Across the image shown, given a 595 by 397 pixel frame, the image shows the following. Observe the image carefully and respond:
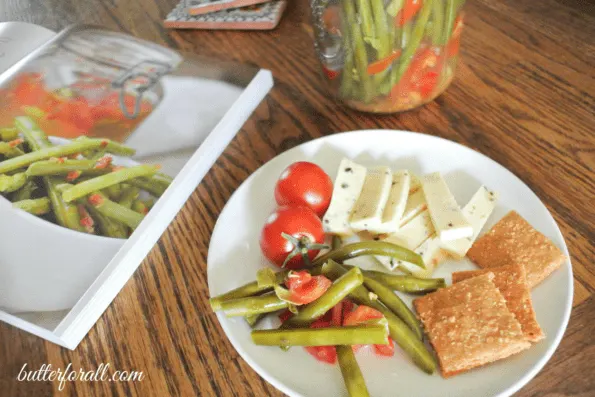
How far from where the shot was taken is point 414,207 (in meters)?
0.96

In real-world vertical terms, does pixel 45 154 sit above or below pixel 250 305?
above

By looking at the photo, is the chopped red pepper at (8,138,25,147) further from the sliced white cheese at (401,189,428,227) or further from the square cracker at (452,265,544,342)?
the square cracker at (452,265,544,342)

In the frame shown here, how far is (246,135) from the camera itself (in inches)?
48.3

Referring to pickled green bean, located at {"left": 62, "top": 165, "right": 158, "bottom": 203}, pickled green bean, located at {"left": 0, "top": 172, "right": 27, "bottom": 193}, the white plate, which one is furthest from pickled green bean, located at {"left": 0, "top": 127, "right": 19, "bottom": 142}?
the white plate

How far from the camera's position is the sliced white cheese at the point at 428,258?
0.89m

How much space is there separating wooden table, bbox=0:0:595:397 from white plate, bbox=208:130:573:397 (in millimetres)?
57

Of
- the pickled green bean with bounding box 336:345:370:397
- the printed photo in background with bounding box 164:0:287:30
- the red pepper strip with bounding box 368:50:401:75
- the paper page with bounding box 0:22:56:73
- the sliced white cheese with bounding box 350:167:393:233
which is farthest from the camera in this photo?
the printed photo in background with bounding box 164:0:287:30

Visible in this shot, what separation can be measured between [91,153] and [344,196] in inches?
21.6

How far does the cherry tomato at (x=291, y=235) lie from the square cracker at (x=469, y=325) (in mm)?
210

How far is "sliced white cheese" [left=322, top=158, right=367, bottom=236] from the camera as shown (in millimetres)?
953

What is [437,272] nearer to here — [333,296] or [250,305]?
[333,296]

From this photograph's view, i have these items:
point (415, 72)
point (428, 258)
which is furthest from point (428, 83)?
point (428, 258)

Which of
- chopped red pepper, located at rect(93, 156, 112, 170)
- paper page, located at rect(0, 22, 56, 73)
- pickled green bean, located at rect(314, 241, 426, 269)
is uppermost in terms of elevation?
paper page, located at rect(0, 22, 56, 73)

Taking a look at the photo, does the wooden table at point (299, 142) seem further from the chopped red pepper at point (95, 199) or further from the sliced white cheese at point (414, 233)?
the sliced white cheese at point (414, 233)
